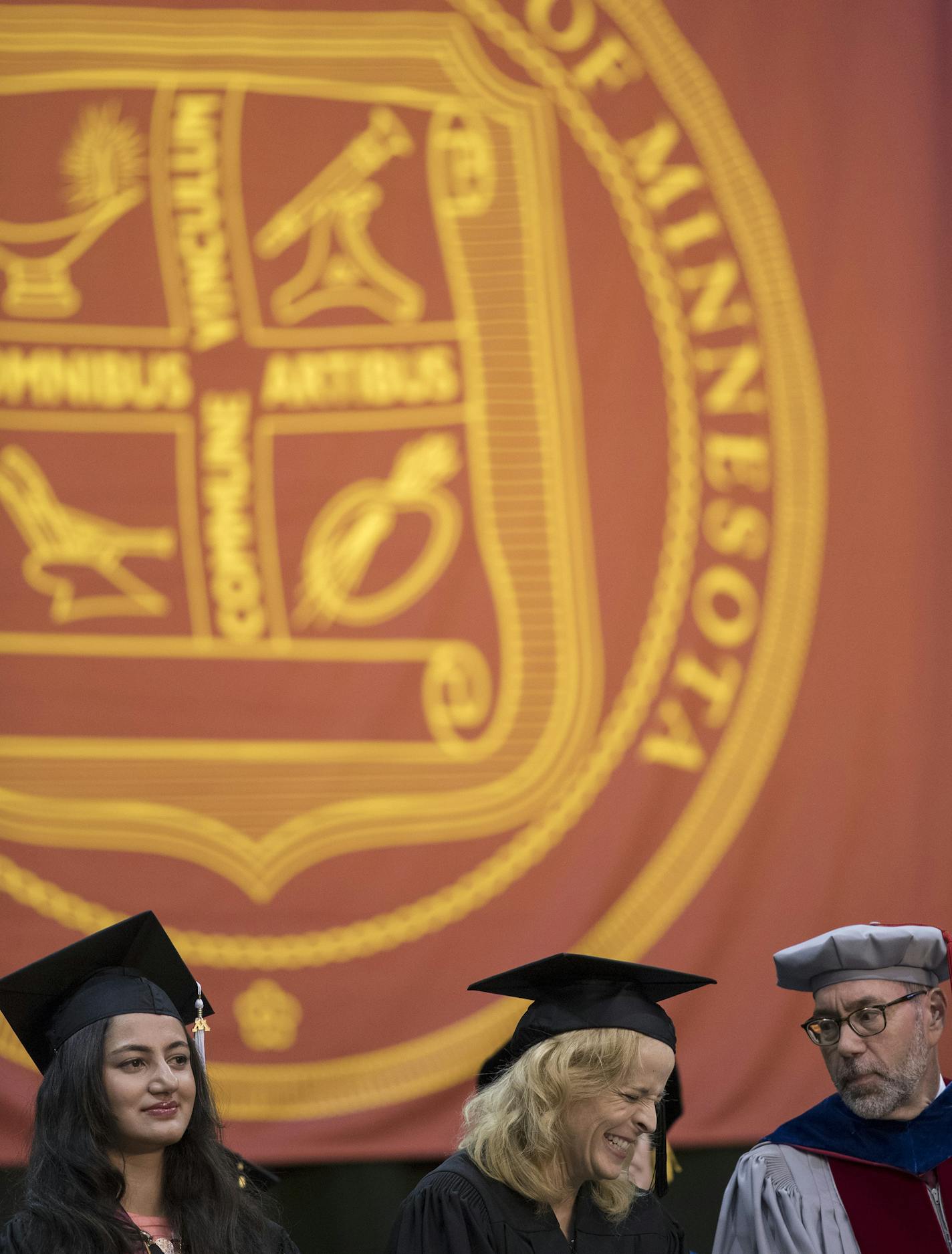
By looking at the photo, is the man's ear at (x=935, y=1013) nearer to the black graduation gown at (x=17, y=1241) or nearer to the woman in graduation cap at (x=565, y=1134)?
the woman in graduation cap at (x=565, y=1134)

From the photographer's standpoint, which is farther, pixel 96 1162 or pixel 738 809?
pixel 738 809

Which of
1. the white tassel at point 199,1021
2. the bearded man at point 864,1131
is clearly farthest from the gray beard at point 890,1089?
the white tassel at point 199,1021

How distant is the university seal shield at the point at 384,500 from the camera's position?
3.92 m

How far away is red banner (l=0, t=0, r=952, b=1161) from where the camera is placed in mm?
3922

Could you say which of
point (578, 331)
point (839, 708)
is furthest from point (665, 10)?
point (839, 708)

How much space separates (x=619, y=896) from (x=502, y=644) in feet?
2.34

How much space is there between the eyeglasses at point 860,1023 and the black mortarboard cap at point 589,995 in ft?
1.27

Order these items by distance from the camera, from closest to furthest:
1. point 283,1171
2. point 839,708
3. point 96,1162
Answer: point 96,1162, point 283,1171, point 839,708

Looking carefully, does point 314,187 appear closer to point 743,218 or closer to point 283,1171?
point 743,218

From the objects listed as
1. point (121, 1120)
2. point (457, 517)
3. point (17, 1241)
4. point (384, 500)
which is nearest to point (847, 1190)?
point (121, 1120)

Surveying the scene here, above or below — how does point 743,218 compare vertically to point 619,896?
above

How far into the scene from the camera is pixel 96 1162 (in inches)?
105

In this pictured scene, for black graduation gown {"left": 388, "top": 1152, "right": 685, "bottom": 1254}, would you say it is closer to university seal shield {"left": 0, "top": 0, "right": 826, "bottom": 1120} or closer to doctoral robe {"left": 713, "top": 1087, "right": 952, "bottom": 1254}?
doctoral robe {"left": 713, "top": 1087, "right": 952, "bottom": 1254}

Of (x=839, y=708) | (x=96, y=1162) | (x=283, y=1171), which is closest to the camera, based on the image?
(x=96, y=1162)
